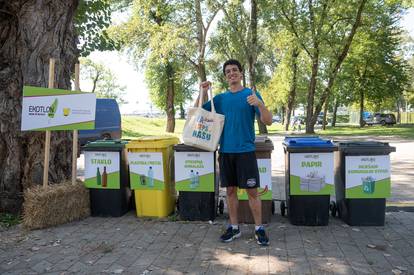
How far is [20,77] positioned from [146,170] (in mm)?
2339

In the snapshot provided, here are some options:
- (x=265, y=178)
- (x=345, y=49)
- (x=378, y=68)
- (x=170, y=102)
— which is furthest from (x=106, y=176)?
(x=378, y=68)

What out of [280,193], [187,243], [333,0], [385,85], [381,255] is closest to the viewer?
[381,255]

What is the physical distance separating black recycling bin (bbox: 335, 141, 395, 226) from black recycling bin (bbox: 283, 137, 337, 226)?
0.25 m

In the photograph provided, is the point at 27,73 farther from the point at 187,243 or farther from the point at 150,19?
the point at 150,19

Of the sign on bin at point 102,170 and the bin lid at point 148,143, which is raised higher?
the bin lid at point 148,143

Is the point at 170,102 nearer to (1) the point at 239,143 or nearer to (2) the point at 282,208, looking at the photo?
(2) the point at 282,208

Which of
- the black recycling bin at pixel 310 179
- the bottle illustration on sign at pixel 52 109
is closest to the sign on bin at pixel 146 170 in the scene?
the bottle illustration on sign at pixel 52 109

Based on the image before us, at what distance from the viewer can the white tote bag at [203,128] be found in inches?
208

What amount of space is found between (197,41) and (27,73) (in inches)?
896

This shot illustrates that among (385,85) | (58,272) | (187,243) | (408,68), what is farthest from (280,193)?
(408,68)

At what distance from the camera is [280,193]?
8.27 meters

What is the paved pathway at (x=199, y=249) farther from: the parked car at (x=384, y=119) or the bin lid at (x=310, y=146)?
the parked car at (x=384, y=119)

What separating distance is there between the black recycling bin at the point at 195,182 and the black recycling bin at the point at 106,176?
2.90 ft

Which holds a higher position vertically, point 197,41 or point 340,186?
point 197,41
